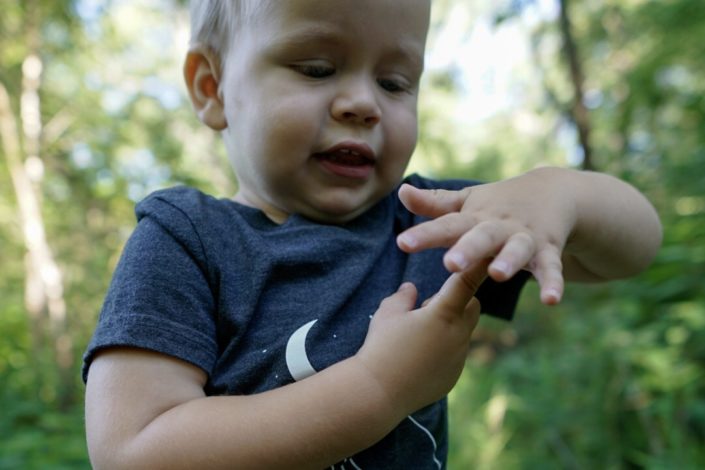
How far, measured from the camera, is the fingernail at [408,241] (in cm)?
73

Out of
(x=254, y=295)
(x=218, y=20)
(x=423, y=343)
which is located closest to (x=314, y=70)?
(x=218, y=20)

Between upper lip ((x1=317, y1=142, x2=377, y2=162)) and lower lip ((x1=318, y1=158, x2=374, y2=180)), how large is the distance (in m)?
0.02

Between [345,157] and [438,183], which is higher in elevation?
[345,157]

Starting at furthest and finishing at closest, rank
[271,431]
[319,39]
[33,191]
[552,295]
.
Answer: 1. [33,191]
2. [319,39]
3. [271,431]
4. [552,295]

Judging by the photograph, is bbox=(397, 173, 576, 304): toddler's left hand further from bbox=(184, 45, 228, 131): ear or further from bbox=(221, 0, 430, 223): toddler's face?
bbox=(184, 45, 228, 131): ear

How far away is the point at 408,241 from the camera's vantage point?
74cm

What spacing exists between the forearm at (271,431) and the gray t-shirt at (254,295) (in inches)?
4.2

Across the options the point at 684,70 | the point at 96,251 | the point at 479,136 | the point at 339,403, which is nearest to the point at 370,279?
the point at 339,403

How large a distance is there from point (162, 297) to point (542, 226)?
538 mm

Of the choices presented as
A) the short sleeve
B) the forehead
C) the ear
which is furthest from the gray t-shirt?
the forehead

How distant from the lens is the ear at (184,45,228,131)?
1237 millimetres

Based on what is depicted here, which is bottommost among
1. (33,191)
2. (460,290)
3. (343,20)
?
(33,191)

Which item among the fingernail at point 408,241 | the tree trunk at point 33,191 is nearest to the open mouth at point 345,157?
the fingernail at point 408,241

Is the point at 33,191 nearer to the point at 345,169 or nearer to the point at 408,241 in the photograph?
the point at 345,169
